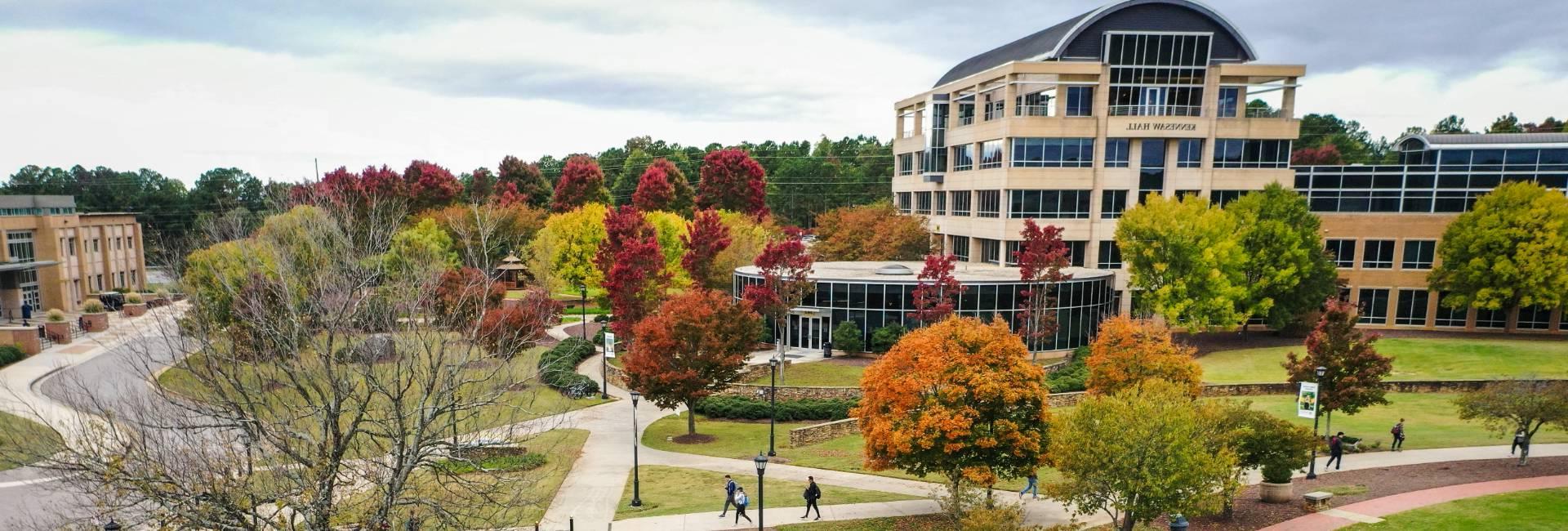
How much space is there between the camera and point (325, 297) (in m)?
14.8

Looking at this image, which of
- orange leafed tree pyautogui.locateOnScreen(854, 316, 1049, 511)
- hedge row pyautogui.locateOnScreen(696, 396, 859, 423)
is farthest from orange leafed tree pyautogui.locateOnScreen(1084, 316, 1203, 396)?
hedge row pyautogui.locateOnScreen(696, 396, 859, 423)

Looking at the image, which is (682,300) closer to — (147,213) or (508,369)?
(508,369)

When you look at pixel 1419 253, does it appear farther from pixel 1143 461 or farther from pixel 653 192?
pixel 653 192

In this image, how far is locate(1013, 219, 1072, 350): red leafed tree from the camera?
37.8 m

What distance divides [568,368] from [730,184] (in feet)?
148

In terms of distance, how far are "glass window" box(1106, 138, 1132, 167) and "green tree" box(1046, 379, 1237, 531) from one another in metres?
32.7

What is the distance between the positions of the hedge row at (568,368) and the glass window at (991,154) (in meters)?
27.1

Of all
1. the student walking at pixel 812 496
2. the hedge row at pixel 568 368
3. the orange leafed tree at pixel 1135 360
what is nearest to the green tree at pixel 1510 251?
the orange leafed tree at pixel 1135 360

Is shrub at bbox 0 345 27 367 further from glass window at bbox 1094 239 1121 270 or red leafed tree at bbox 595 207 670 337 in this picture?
glass window at bbox 1094 239 1121 270

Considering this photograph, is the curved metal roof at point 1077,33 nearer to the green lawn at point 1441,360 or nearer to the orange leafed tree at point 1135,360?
the green lawn at point 1441,360

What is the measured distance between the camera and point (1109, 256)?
47.3 m

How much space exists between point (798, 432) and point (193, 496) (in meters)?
18.8

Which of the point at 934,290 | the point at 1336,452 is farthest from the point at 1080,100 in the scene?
the point at 1336,452

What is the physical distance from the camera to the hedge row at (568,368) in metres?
34.4
